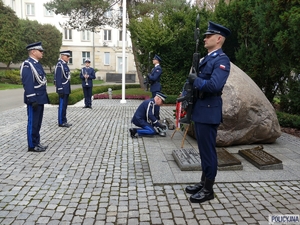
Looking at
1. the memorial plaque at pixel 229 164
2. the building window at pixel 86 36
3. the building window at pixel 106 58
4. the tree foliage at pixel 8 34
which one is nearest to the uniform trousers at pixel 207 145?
the memorial plaque at pixel 229 164

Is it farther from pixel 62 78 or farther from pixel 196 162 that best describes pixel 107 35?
pixel 196 162

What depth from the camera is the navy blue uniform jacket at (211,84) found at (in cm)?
316

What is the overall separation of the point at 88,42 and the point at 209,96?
145 ft

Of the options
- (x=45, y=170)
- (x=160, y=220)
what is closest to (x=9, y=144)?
(x=45, y=170)

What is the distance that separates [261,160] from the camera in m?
4.91

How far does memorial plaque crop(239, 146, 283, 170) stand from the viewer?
15.6 ft

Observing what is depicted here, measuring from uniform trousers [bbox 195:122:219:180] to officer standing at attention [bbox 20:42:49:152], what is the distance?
Answer: 351 centimetres

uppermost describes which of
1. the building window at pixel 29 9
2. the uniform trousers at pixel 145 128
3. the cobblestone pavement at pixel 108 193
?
the building window at pixel 29 9

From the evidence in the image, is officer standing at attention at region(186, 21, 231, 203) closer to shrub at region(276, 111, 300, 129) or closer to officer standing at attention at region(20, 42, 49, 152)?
officer standing at attention at region(20, 42, 49, 152)

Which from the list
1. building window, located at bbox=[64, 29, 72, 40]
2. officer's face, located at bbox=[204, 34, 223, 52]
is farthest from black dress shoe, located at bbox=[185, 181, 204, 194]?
building window, located at bbox=[64, 29, 72, 40]

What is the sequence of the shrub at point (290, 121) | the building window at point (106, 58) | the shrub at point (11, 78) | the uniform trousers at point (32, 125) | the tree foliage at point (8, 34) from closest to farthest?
the uniform trousers at point (32, 125)
the shrub at point (290, 121)
the shrub at point (11, 78)
the tree foliage at point (8, 34)
the building window at point (106, 58)

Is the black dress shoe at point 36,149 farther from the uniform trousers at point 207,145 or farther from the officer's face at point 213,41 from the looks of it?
the officer's face at point 213,41

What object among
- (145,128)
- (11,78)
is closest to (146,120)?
(145,128)

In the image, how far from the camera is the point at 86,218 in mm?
3168
